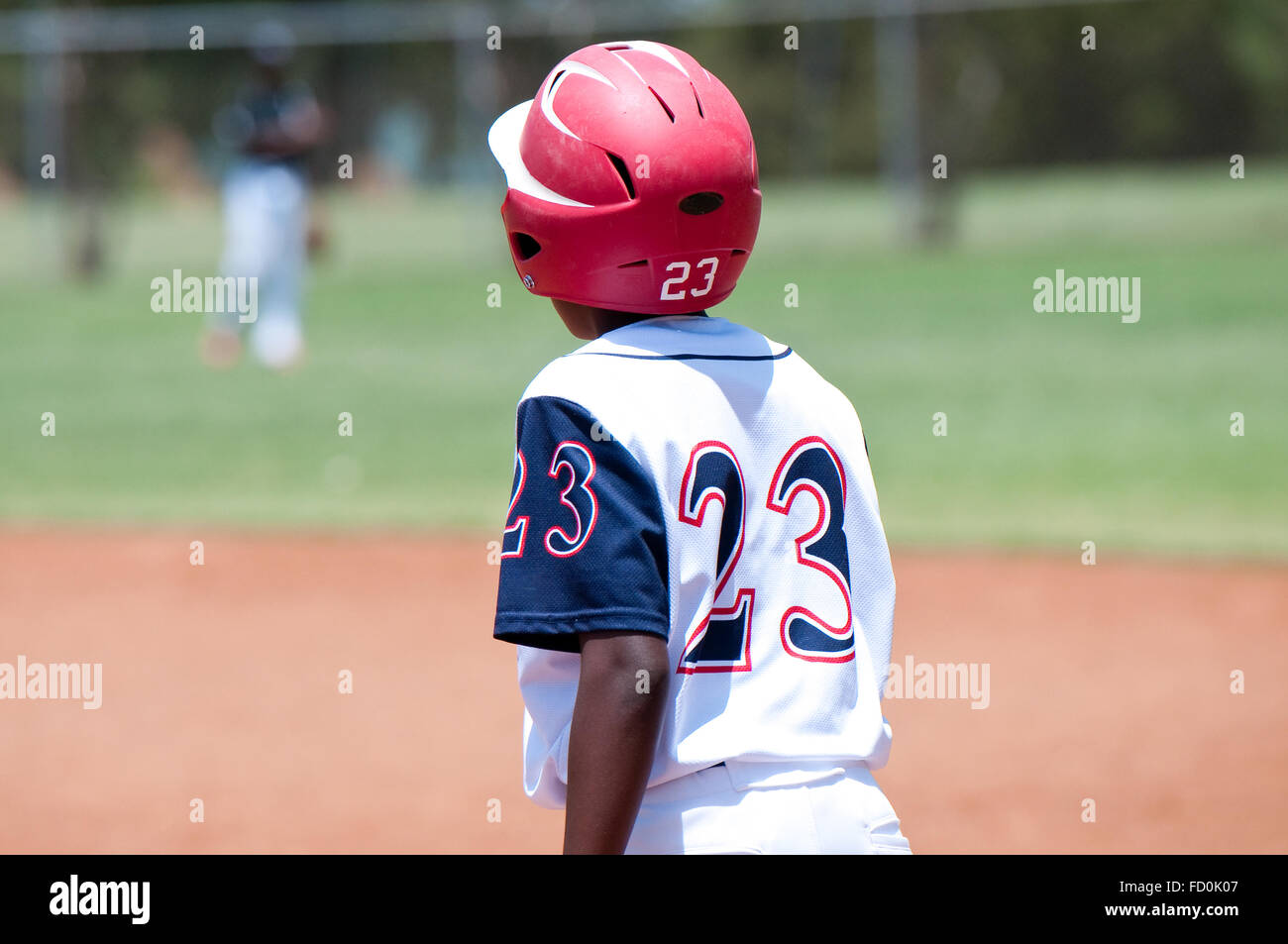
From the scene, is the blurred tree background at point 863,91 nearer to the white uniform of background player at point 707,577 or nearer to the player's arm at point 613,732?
the white uniform of background player at point 707,577

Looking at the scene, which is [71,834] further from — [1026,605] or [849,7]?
[849,7]

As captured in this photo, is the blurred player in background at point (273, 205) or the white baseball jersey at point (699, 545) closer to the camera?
the white baseball jersey at point (699, 545)

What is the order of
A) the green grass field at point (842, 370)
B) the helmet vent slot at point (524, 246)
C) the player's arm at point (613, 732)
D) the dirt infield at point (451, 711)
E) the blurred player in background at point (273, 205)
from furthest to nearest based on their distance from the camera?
the blurred player in background at point (273, 205), the green grass field at point (842, 370), the dirt infield at point (451, 711), the helmet vent slot at point (524, 246), the player's arm at point (613, 732)

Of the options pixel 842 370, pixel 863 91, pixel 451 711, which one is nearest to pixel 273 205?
pixel 842 370

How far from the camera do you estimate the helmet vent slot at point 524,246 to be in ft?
6.92

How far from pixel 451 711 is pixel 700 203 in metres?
4.43

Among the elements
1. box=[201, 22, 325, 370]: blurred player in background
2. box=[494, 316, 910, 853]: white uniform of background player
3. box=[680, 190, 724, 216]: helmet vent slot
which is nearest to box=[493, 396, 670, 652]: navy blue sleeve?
box=[494, 316, 910, 853]: white uniform of background player

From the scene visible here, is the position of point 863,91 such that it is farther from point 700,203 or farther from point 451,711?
point 700,203

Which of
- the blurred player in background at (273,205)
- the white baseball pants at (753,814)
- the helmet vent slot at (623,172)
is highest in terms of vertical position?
the blurred player in background at (273,205)

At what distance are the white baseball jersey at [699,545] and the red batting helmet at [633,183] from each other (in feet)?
0.26

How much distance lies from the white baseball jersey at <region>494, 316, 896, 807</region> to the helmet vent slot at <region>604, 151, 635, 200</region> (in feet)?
0.58

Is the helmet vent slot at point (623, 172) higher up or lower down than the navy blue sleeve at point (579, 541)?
higher up

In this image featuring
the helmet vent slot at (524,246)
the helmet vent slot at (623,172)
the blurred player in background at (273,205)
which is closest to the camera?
the helmet vent slot at (623,172)

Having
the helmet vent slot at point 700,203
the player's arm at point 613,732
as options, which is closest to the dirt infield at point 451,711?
the player's arm at point 613,732
